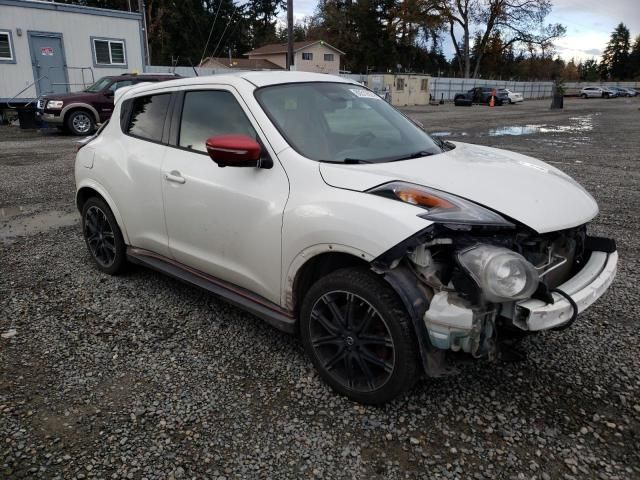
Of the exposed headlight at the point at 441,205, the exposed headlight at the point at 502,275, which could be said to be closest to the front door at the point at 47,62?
the exposed headlight at the point at 441,205

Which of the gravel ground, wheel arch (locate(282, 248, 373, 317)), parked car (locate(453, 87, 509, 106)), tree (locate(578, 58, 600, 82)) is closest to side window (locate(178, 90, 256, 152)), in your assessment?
wheel arch (locate(282, 248, 373, 317))

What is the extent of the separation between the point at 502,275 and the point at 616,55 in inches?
5223

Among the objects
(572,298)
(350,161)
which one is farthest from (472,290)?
(350,161)

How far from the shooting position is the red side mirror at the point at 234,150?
2.81 m

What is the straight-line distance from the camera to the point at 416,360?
2451 millimetres

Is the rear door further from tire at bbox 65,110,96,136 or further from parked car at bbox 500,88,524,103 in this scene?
parked car at bbox 500,88,524,103

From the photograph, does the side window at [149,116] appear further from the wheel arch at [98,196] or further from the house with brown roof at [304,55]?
the house with brown roof at [304,55]

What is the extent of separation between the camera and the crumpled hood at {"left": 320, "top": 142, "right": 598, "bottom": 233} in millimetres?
2527

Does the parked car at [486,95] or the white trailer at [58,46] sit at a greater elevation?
the white trailer at [58,46]

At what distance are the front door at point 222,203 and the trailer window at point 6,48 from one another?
18772mm

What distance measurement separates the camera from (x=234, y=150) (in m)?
2.80

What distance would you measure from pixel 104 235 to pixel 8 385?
177cm

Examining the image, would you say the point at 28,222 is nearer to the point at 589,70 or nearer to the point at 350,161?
the point at 350,161

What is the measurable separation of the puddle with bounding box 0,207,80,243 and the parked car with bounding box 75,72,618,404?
2616 millimetres
